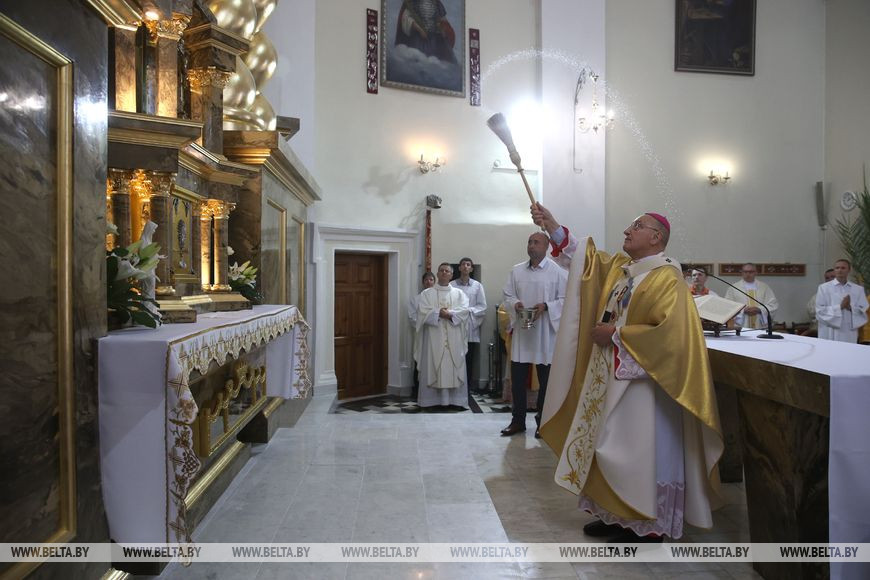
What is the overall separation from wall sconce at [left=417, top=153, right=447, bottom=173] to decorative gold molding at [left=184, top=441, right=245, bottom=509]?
17.7ft

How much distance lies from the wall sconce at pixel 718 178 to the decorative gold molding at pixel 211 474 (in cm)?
883

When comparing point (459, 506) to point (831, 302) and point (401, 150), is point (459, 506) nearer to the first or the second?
point (401, 150)

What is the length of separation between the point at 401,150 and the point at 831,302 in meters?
6.90

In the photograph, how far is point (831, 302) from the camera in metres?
8.80

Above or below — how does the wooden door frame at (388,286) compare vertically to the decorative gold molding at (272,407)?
above

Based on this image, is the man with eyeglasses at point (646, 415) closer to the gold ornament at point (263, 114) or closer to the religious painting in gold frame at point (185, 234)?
the religious painting in gold frame at point (185, 234)

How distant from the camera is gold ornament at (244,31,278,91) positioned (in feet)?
18.4

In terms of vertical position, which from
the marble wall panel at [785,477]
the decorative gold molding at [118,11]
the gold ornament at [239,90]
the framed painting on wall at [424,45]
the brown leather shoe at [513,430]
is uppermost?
the framed painting on wall at [424,45]

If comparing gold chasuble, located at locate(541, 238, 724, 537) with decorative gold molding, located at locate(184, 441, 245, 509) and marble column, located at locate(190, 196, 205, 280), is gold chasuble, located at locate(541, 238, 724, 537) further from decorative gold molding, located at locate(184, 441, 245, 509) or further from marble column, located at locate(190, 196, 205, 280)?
marble column, located at locate(190, 196, 205, 280)

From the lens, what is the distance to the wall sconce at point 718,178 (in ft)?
32.7

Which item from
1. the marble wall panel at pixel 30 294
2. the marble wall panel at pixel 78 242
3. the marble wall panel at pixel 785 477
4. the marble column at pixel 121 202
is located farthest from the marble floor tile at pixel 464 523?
the marble column at pixel 121 202

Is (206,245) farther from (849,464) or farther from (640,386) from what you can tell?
(849,464)

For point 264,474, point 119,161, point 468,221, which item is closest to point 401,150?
point 468,221

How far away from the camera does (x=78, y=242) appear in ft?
6.99
